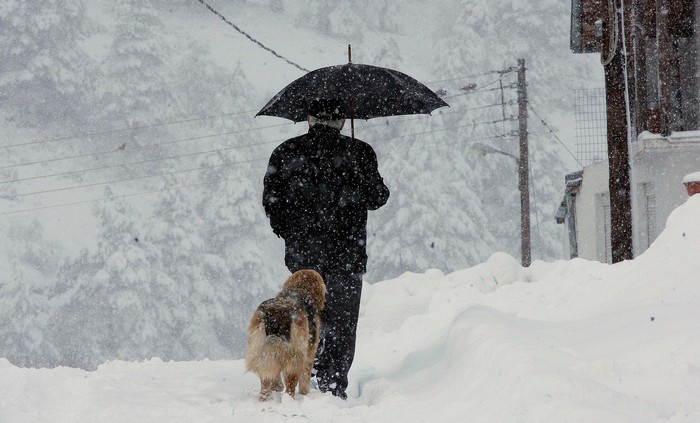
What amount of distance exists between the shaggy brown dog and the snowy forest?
129 ft

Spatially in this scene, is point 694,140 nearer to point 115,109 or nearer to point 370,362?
point 370,362

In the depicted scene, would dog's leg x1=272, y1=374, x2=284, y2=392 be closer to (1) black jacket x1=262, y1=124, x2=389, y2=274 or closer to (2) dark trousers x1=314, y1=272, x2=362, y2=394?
(2) dark trousers x1=314, y1=272, x2=362, y2=394

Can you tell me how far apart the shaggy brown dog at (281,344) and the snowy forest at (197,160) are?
39.4 meters

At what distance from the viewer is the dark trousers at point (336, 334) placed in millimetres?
6066

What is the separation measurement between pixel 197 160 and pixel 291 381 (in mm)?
53234

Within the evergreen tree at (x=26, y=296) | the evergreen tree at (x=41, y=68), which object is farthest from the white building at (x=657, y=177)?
the evergreen tree at (x=41, y=68)

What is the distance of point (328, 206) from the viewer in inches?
238

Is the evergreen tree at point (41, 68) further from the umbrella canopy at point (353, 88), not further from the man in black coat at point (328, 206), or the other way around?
the man in black coat at point (328, 206)

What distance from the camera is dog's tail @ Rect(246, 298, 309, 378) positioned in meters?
5.21

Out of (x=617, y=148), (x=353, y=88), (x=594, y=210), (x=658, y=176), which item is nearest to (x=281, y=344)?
(x=353, y=88)

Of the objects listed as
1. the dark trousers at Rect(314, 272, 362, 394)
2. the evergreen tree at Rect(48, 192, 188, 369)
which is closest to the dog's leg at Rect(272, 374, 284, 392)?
the dark trousers at Rect(314, 272, 362, 394)

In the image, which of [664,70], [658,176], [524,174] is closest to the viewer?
[664,70]

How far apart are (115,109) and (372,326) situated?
53.8 metres

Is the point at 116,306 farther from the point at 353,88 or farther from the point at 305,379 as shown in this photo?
the point at 305,379
